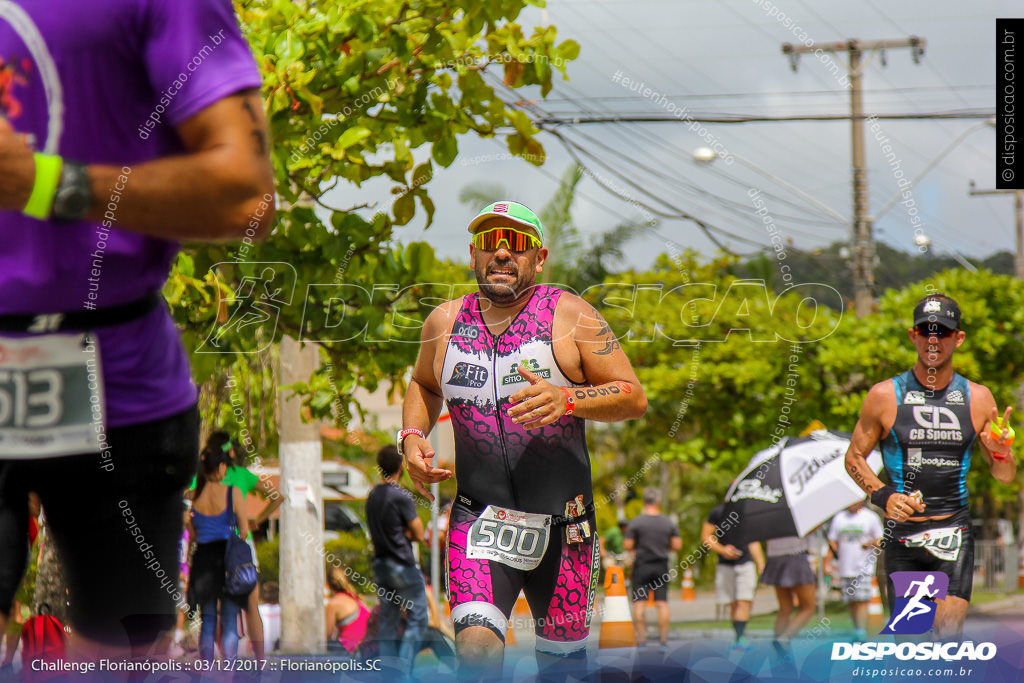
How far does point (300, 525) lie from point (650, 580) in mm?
4214

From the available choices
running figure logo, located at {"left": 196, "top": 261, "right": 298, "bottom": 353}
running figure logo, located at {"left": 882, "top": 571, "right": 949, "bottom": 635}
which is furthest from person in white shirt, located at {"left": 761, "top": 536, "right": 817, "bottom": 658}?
running figure logo, located at {"left": 196, "top": 261, "right": 298, "bottom": 353}

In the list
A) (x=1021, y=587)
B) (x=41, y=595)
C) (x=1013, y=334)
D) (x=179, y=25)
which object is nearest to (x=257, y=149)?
(x=179, y=25)

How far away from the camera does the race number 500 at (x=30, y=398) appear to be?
1.75 m

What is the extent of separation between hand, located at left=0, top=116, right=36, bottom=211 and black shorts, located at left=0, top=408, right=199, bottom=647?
44 centimetres

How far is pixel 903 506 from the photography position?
5.38 metres

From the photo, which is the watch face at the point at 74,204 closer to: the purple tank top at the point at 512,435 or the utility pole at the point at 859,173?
the purple tank top at the point at 512,435

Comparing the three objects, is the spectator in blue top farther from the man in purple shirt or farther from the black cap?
the man in purple shirt

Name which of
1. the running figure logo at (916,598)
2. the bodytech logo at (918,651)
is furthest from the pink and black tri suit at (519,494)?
the running figure logo at (916,598)

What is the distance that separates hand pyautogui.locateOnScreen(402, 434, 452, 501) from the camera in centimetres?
386

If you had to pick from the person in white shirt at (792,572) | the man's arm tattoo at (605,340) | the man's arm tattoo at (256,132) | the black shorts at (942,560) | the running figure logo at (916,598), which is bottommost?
the person in white shirt at (792,572)

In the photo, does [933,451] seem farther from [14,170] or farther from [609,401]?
[14,170]

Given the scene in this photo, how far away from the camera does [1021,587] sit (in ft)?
71.8

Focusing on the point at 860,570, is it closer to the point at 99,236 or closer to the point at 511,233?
the point at 511,233

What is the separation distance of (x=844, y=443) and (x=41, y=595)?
263 inches
